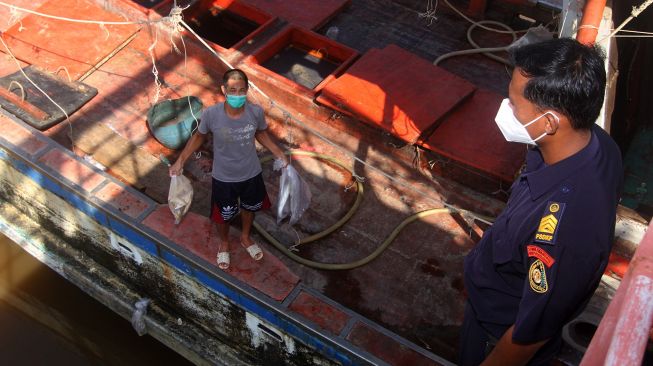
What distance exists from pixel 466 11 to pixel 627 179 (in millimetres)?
2761

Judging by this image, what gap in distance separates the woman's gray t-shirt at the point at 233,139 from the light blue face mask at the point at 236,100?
0.45ft

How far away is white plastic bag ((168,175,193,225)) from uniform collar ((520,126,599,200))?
2576mm

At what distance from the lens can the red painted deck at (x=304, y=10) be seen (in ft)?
21.0

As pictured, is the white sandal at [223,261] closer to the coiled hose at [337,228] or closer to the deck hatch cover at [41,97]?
the coiled hose at [337,228]

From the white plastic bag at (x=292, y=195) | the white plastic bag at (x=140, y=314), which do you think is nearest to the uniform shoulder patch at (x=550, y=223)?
Answer: the white plastic bag at (x=292, y=195)

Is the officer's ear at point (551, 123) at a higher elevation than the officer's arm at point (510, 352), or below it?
higher

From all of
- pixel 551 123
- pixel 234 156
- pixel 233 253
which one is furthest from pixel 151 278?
pixel 551 123

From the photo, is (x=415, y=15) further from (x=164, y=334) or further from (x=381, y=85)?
(x=164, y=334)

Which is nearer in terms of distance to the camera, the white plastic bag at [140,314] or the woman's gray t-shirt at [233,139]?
the woman's gray t-shirt at [233,139]

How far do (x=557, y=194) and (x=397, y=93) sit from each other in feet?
10.0

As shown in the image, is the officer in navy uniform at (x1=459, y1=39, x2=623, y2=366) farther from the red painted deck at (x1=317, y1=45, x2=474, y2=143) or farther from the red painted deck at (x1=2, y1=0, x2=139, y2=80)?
the red painted deck at (x1=2, y1=0, x2=139, y2=80)

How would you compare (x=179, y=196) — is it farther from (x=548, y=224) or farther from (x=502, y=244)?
(x=548, y=224)

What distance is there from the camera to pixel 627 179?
23.9 feet

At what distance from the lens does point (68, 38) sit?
625 centimetres
